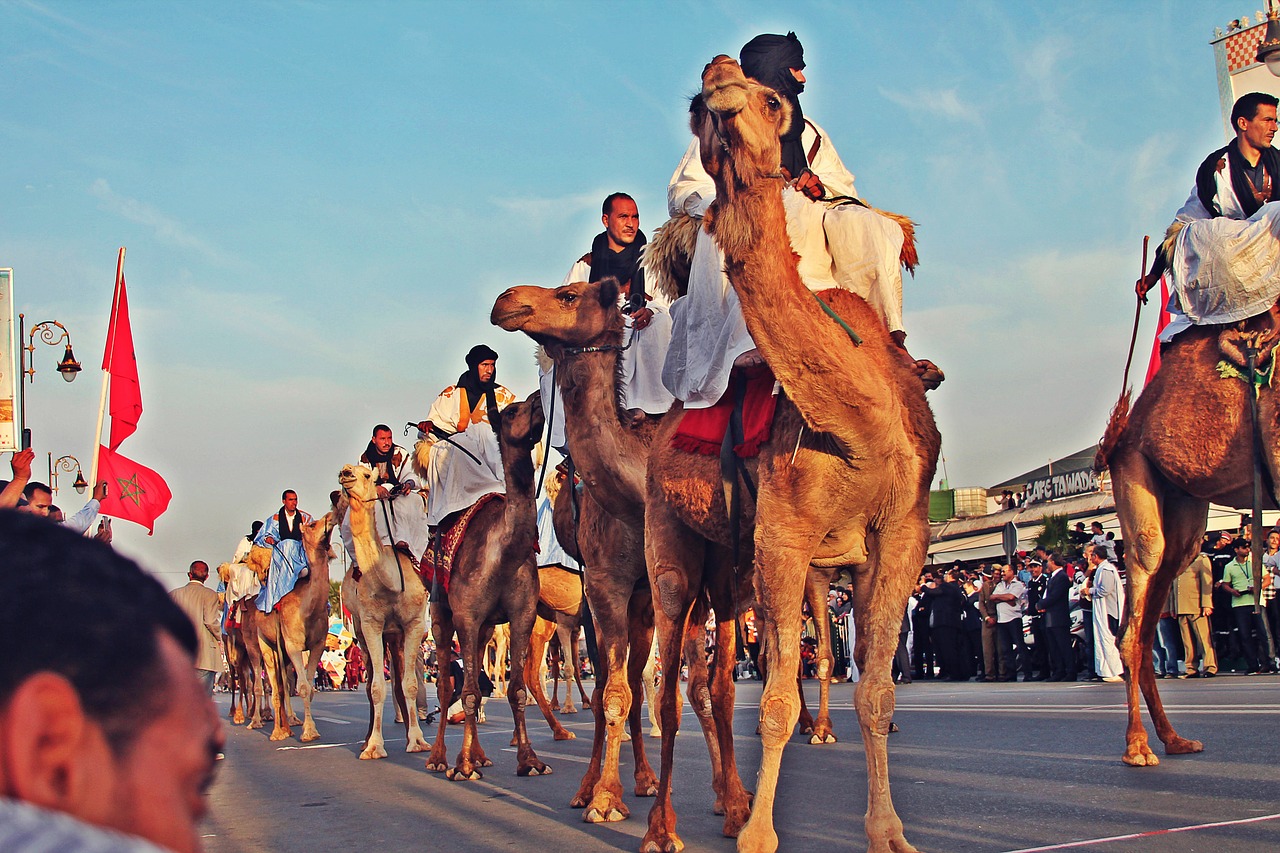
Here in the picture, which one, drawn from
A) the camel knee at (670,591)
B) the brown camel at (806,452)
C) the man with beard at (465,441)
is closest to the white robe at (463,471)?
the man with beard at (465,441)

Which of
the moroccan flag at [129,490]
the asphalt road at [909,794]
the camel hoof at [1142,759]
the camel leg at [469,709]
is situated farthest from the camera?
the moroccan flag at [129,490]

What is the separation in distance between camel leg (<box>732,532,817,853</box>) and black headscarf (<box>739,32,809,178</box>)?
6.63 ft

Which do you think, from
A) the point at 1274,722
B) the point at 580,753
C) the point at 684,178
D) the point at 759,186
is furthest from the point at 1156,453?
the point at 580,753

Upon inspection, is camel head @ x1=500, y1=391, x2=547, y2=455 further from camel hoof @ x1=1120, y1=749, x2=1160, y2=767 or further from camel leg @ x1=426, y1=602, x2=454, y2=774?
camel hoof @ x1=1120, y1=749, x2=1160, y2=767

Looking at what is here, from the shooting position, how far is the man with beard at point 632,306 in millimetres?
8328

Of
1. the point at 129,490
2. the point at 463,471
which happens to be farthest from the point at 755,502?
the point at 129,490

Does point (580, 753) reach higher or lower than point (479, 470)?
lower

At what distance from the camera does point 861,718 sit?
5.46 metres

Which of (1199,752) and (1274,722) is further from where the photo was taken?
(1274,722)

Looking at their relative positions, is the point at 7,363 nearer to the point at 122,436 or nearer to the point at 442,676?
the point at 122,436

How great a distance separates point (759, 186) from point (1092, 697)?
465 inches

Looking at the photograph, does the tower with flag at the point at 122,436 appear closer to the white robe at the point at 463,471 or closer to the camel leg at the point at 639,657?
the white robe at the point at 463,471

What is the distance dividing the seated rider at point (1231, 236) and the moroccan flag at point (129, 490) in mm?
10146

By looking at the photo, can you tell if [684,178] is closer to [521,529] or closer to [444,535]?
[521,529]
